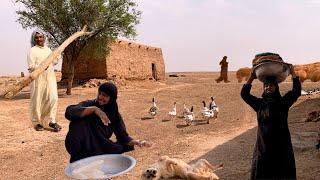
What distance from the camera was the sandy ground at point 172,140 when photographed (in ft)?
28.4

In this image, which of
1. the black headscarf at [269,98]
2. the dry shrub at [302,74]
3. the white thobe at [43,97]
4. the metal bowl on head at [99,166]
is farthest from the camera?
the dry shrub at [302,74]


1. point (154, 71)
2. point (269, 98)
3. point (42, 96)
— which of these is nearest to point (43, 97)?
point (42, 96)

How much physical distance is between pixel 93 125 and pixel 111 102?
12.9 inches

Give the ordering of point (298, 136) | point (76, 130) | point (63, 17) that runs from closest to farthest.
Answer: point (76, 130), point (298, 136), point (63, 17)

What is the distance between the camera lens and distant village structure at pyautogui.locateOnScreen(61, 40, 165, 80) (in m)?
28.3

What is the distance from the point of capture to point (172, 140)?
1187cm

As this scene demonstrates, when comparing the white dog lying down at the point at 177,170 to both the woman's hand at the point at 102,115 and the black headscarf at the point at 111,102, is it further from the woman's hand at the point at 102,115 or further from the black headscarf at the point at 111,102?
the woman's hand at the point at 102,115

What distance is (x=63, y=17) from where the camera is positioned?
2502 centimetres

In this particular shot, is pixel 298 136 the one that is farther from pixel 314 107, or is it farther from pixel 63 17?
pixel 63 17

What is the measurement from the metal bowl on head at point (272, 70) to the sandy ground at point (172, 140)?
286cm

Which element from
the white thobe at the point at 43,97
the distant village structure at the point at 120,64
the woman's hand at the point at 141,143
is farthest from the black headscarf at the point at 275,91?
the distant village structure at the point at 120,64

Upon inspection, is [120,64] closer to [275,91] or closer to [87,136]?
[87,136]

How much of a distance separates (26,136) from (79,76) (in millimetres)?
16216

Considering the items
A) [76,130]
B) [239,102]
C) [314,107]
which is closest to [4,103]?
[239,102]
